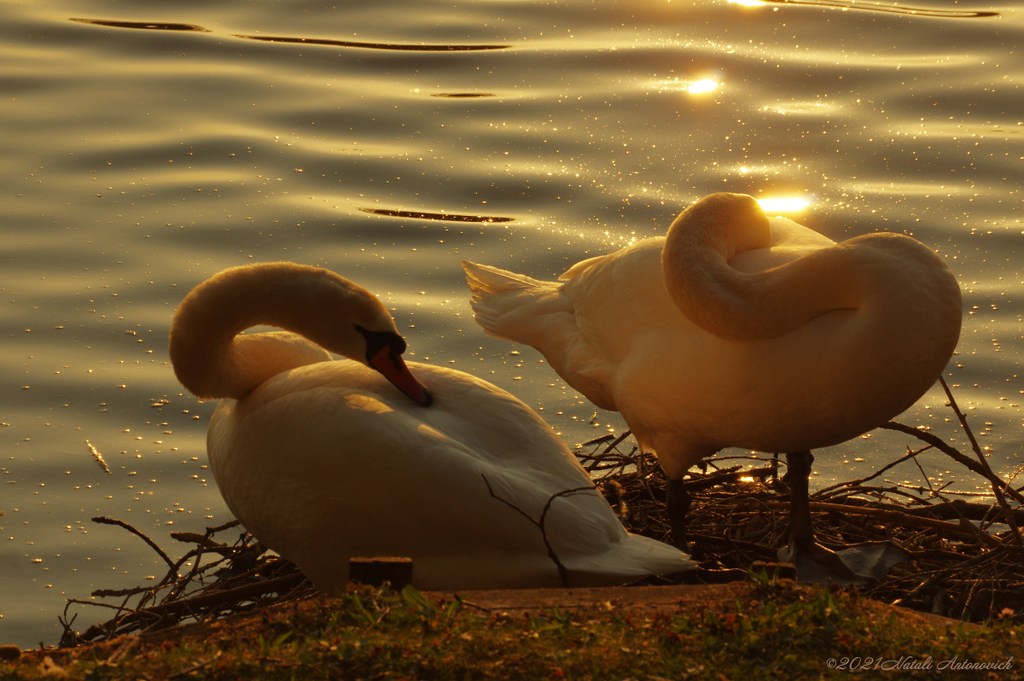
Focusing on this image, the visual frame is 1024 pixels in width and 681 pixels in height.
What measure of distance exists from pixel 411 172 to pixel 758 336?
691 centimetres

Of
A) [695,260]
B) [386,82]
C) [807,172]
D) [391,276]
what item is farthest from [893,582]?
[386,82]

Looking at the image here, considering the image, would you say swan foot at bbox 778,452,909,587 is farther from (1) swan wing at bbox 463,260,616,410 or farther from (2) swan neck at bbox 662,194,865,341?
(1) swan wing at bbox 463,260,616,410

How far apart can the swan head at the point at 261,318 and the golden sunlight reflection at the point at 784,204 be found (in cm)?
606

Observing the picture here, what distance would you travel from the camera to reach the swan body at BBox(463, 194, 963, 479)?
4.91 metres

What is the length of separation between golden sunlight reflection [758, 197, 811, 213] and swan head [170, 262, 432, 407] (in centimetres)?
606

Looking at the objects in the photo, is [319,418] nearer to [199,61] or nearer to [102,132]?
[102,132]

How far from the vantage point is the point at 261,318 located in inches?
215

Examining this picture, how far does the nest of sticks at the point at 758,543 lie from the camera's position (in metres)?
5.36

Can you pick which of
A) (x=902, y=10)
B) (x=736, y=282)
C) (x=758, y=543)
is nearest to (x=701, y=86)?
(x=902, y=10)

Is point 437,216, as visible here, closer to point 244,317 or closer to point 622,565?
point 244,317

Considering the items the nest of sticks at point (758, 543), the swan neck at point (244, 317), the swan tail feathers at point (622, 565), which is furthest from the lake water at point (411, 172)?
the swan tail feathers at point (622, 565)

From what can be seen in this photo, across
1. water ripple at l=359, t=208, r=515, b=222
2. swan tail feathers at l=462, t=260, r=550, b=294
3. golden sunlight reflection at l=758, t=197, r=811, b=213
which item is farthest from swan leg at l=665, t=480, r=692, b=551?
water ripple at l=359, t=208, r=515, b=222

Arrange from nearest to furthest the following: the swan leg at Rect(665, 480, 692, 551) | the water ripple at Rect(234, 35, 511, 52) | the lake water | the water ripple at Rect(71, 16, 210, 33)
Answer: the swan leg at Rect(665, 480, 692, 551), the lake water, the water ripple at Rect(234, 35, 511, 52), the water ripple at Rect(71, 16, 210, 33)

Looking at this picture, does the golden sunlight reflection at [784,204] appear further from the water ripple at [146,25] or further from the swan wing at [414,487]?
the water ripple at [146,25]
